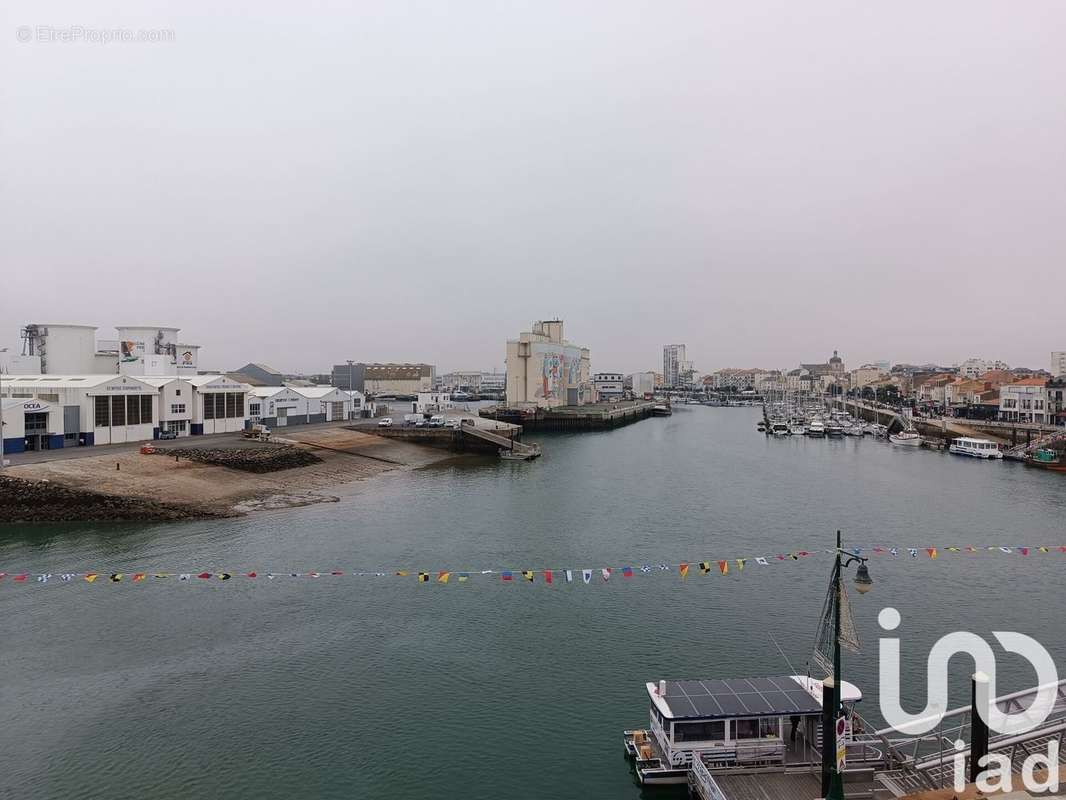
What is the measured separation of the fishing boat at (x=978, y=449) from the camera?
49531mm

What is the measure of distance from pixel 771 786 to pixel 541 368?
7581 cm

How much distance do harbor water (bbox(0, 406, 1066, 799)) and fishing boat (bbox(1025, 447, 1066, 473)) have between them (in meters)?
17.3

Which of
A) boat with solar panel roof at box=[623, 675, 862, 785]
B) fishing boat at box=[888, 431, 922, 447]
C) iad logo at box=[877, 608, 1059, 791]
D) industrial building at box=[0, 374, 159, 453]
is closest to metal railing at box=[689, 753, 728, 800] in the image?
boat with solar panel roof at box=[623, 675, 862, 785]

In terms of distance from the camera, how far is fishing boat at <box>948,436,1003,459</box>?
49531 millimetres

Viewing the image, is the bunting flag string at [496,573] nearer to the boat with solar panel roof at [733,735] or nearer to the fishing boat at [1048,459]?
the boat with solar panel roof at [733,735]

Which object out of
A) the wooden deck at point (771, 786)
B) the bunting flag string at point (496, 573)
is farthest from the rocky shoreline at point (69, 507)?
the wooden deck at point (771, 786)

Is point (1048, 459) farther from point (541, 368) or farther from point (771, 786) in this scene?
point (541, 368)

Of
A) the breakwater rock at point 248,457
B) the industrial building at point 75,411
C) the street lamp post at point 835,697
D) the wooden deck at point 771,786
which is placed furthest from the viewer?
the breakwater rock at point 248,457

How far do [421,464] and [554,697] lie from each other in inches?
1293

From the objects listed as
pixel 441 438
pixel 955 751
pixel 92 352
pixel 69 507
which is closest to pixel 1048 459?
pixel 441 438

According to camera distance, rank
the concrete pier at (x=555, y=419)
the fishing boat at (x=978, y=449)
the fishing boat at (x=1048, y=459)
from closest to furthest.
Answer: the fishing boat at (x=1048, y=459) → the fishing boat at (x=978, y=449) → the concrete pier at (x=555, y=419)

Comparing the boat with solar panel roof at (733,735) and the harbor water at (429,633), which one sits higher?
the boat with solar panel roof at (733,735)

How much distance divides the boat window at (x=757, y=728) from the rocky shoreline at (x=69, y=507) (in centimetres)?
2176

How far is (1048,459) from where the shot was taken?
44.6m
